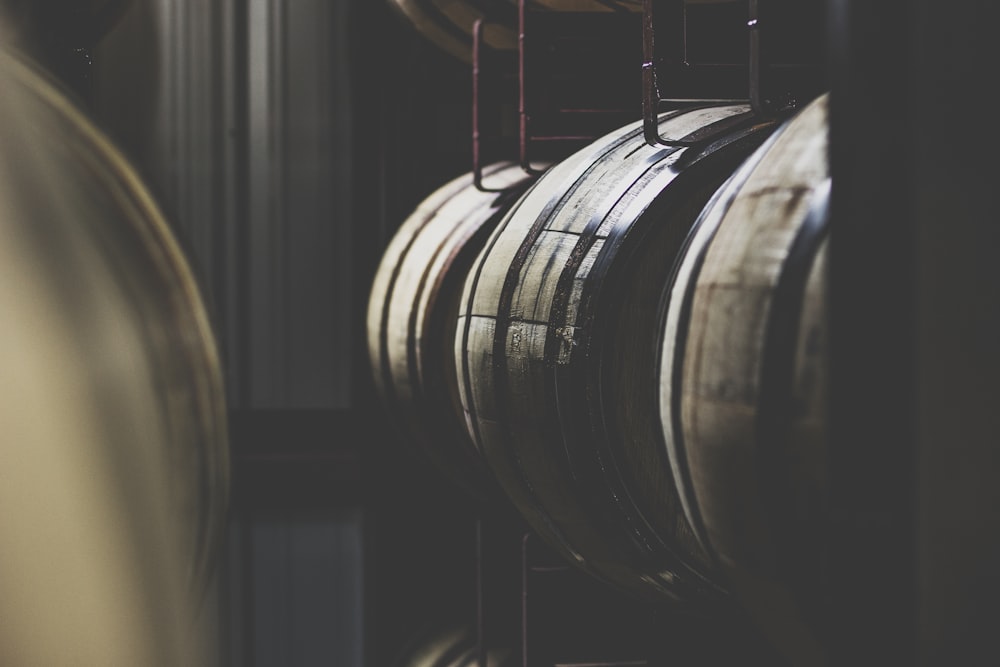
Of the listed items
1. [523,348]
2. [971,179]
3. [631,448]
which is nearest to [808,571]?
[971,179]

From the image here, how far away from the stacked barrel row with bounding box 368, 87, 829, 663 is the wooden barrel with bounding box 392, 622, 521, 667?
767 mm

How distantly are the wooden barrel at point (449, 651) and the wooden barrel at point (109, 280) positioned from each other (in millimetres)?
2435

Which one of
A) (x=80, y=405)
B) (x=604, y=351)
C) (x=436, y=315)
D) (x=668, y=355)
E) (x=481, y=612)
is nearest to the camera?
(x=80, y=405)

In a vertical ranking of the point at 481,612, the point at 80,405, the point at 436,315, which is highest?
the point at 80,405

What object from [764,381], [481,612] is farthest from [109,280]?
[481,612]

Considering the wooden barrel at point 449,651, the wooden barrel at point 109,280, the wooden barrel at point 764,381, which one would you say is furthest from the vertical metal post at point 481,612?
the wooden barrel at point 109,280

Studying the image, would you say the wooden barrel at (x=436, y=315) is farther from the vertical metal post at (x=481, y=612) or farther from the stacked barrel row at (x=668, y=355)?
the vertical metal post at (x=481, y=612)

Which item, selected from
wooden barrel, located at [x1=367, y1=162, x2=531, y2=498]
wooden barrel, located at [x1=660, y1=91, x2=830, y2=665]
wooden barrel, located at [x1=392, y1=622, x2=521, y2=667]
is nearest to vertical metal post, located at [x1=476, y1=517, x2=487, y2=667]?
wooden barrel, located at [x1=392, y1=622, x2=521, y2=667]

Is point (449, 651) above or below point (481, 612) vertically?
below

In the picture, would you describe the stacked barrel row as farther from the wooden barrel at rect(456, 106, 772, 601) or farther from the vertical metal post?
the vertical metal post

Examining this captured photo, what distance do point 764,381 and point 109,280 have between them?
0.52 m

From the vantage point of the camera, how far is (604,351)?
1.28m

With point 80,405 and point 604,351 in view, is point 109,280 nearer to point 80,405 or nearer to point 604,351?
point 80,405

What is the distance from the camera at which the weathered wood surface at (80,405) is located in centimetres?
32
